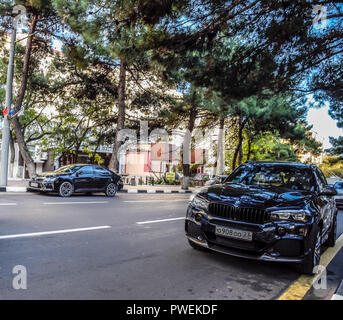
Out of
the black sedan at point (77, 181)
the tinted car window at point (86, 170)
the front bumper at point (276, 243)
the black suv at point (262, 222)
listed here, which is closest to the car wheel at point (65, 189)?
the black sedan at point (77, 181)

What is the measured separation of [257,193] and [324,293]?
1.48 m

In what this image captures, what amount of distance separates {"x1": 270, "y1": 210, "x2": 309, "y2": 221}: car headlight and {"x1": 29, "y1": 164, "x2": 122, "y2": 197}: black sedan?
10.4 meters

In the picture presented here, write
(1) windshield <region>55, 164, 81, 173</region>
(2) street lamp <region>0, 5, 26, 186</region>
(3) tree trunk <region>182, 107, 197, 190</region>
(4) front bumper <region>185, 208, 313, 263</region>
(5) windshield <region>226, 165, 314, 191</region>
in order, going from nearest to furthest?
(4) front bumper <region>185, 208, 313, 263</region> < (5) windshield <region>226, 165, 314, 191</region> < (1) windshield <region>55, 164, 81, 173</region> < (2) street lamp <region>0, 5, 26, 186</region> < (3) tree trunk <region>182, 107, 197, 190</region>

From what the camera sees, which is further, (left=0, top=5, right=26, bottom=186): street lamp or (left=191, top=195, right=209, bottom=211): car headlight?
(left=0, top=5, right=26, bottom=186): street lamp

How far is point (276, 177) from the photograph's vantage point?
5.29 meters

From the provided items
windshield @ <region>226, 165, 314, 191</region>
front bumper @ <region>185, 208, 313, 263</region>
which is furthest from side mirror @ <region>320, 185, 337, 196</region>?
front bumper @ <region>185, 208, 313, 263</region>

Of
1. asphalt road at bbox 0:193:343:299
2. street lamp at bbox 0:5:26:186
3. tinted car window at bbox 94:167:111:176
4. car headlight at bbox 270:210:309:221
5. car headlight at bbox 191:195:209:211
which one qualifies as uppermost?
street lamp at bbox 0:5:26:186

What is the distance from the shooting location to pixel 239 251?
4.00 m

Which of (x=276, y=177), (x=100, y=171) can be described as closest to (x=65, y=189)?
(x=100, y=171)

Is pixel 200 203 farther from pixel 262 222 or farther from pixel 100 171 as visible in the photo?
pixel 100 171

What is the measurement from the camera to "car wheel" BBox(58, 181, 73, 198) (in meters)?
12.4

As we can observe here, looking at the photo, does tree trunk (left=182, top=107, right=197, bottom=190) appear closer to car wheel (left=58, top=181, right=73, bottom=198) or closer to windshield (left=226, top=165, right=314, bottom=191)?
car wheel (left=58, top=181, right=73, bottom=198)
